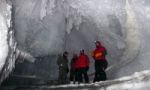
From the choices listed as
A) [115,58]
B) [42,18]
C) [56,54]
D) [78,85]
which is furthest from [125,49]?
[78,85]

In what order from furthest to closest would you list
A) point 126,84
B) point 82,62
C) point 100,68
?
1. point 82,62
2. point 100,68
3. point 126,84

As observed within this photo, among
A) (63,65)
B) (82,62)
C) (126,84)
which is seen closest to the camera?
(126,84)

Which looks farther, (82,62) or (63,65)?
(63,65)

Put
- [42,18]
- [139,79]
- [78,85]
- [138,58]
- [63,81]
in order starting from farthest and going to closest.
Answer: [138,58], [42,18], [63,81], [78,85], [139,79]

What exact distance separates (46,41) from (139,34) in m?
4.86

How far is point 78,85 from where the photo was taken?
1200 centimetres

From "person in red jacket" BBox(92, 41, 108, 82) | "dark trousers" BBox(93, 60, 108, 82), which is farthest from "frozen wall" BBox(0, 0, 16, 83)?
"dark trousers" BBox(93, 60, 108, 82)

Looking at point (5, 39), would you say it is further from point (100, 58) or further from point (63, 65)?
point (100, 58)

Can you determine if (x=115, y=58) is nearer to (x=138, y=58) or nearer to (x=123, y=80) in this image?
(x=138, y=58)

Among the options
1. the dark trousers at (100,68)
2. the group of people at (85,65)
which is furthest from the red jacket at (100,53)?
the dark trousers at (100,68)

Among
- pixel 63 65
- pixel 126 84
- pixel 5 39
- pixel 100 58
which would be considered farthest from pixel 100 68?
pixel 5 39

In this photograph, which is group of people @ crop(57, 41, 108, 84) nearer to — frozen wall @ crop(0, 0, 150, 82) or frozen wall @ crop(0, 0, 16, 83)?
frozen wall @ crop(0, 0, 16, 83)

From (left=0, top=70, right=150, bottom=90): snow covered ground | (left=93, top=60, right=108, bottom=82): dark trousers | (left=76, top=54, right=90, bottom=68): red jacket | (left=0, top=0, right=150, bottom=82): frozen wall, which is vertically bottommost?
(left=0, top=70, right=150, bottom=90): snow covered ground

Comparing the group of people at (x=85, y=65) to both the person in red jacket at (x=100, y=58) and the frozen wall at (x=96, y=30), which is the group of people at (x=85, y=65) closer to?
the person in red jacket at (x=100, y=58)
